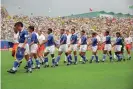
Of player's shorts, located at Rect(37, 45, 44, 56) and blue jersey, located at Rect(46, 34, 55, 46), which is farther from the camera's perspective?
player's shorts, located at Rect(37, 45, 44, 56)

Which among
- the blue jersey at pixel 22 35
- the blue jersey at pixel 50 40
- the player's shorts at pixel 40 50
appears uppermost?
the blue jersey at pixel 22 35

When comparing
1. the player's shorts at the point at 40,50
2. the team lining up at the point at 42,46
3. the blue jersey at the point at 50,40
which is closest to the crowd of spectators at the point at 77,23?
the team lining up at the point at 42,46

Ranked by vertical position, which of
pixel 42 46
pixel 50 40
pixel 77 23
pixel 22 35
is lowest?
pixel 77 23

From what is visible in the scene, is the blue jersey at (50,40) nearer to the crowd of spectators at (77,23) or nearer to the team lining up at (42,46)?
the team lining up at (42,46)

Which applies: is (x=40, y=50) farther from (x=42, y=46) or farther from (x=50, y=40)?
(x=50, y=40)

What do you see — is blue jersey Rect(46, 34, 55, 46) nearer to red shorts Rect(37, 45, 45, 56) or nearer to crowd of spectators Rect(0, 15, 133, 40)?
red shorts Rect(37, 45, 45, 56)

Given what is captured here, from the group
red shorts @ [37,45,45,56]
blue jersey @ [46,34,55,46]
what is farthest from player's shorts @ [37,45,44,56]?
blue jersey @ [46,34,55,46]

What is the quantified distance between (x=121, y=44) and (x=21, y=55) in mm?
8035

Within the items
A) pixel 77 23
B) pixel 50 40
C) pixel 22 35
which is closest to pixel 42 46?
pixel 50 40

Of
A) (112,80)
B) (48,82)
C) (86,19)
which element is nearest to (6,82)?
(48,82)

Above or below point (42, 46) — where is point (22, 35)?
above

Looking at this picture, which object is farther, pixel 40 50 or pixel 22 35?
pixel 40 50

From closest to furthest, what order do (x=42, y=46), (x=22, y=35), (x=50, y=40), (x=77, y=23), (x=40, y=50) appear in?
1. (x=22, y=35)
2. (x=50, y=40)
3. (x=40, y=50)
4. (x=42, y=46)
5. (x=77, y=23)

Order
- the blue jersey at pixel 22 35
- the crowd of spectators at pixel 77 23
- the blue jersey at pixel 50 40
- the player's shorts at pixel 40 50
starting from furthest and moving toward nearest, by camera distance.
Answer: the crowd of spectators at pixel 77 23, the player's shorts at pixel 40 50, the blue jersey at pixel 50 40, the blue jersey at pixel 22 35
